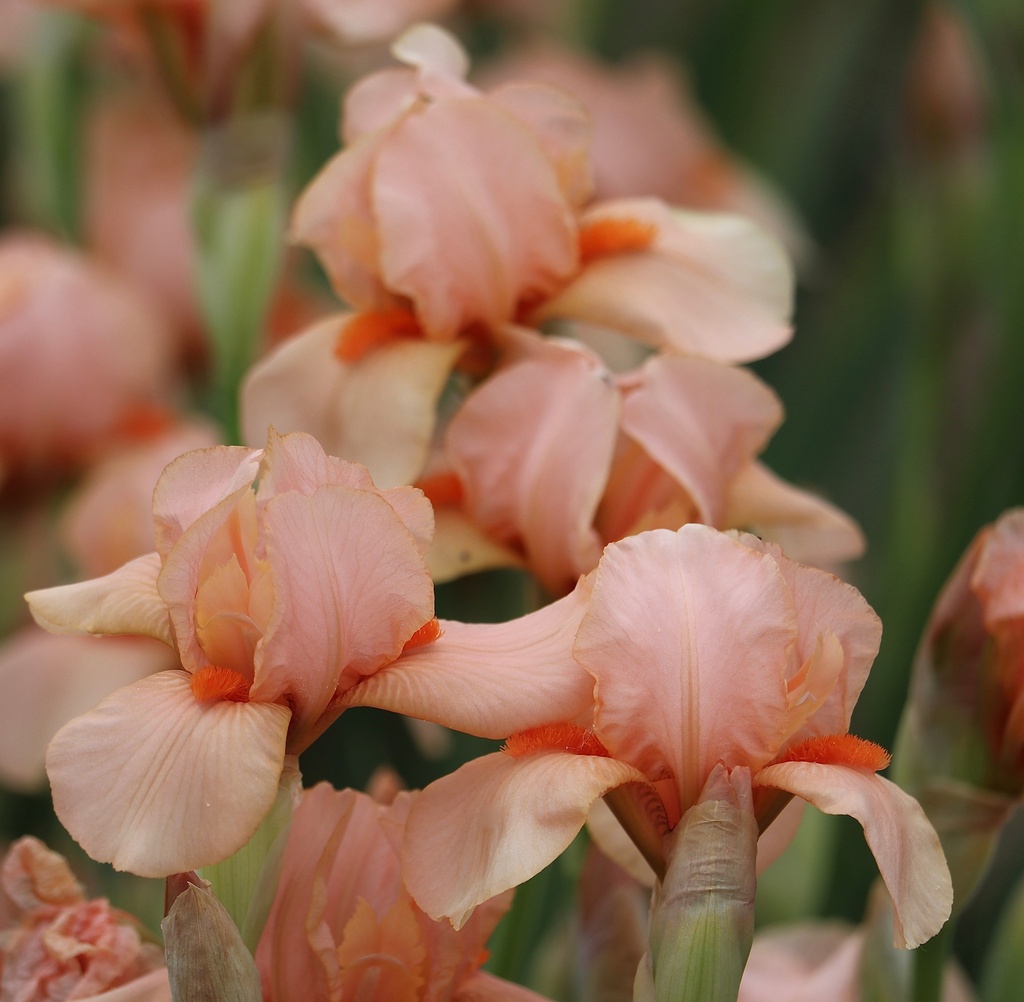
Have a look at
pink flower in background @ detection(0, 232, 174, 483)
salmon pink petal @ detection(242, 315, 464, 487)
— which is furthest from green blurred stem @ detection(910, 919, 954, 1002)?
pink flower in background @ detection(0, 232, 174, 483)

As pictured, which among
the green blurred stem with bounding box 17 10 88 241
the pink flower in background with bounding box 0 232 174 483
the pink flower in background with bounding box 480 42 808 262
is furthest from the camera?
the pink flower in background with bounding box 480 42 808 262

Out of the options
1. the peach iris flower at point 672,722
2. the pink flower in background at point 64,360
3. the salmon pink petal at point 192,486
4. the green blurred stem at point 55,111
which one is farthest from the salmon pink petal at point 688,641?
the green blurred stem at point 55,111

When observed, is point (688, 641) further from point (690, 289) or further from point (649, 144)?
point (649, 144)

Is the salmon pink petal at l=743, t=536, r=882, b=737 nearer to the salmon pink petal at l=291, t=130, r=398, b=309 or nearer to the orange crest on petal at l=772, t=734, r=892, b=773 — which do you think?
the orange crest on petal at l=772, t=734, r=892, b=773

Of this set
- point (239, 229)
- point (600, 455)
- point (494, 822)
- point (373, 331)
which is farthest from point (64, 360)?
point (494, 822)

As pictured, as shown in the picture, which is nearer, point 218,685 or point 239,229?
point 218,685
